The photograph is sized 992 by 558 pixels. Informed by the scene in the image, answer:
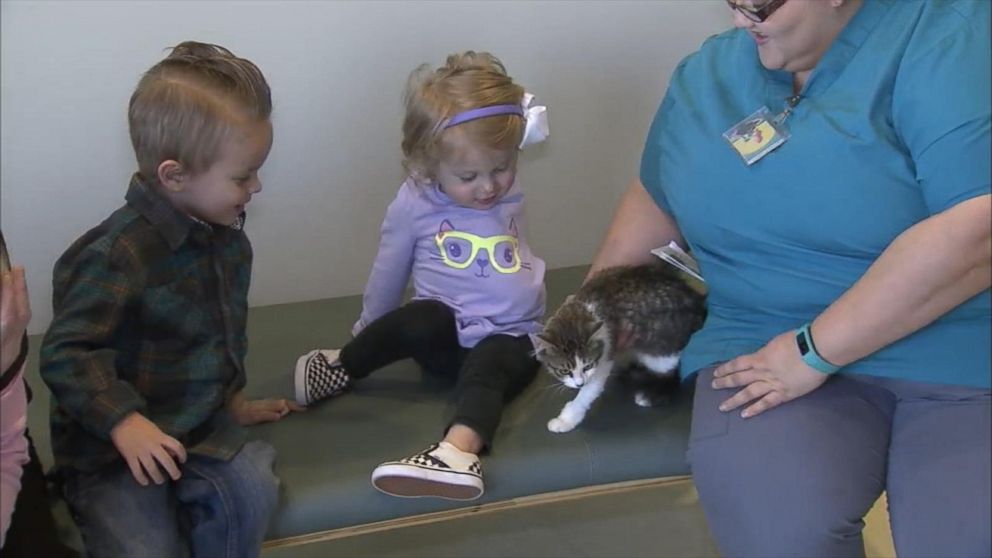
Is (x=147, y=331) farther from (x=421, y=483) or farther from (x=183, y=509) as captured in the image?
(x=421, y=483)

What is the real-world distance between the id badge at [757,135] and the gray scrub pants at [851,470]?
1.03ft

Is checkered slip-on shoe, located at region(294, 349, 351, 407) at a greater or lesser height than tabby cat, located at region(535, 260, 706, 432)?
lesser

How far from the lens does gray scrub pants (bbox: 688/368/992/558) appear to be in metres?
1.15

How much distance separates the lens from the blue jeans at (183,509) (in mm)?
1232

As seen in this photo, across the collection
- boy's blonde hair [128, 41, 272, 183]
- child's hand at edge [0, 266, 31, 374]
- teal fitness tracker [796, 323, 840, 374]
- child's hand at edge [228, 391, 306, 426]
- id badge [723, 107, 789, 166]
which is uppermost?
boy's blonde hair [128, 41, 272, 183]

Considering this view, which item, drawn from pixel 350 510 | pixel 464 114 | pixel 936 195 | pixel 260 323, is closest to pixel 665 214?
pixel 464 114

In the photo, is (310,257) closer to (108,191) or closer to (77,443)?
(108,191)

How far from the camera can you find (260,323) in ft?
6.17

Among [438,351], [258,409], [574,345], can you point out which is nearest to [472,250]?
[438,351]

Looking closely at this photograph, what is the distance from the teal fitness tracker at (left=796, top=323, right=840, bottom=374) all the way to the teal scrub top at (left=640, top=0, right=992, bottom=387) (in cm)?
5

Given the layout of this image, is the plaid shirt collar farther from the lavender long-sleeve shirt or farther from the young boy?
the lavender long-sleeve shirt

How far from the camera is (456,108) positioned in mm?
1524

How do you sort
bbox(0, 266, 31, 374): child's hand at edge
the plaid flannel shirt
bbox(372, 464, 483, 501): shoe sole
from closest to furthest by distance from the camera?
1. bbox(0, 266, 31, 374): child's hand at edge
2. the plaid flannel shirt
3. bbox(372, 464, 483, 501): shoe sole

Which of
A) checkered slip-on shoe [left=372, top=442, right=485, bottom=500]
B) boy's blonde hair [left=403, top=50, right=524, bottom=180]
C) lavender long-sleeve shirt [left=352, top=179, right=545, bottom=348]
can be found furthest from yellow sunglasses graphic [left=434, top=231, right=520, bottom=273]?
checkered slip-on shoe [left=372, top=442, right=485, bottom=500]
